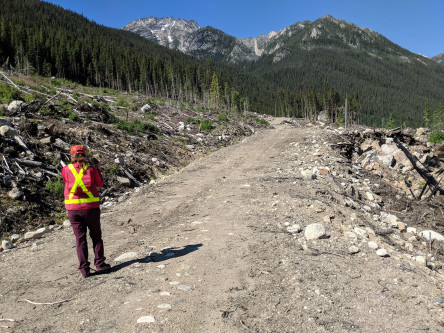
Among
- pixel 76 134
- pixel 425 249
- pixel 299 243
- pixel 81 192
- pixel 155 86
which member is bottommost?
pixel 425 249

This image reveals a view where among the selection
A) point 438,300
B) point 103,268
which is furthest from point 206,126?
point 438,300

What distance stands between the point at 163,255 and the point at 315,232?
3168 mm

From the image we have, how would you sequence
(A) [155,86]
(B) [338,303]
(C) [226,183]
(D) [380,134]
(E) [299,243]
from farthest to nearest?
(A) [155,86], (D) [380,134], (C) [226,183], (E) [299,243], (B) [338,303]

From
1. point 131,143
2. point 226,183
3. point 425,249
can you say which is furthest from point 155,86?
point 425,249

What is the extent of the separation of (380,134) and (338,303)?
18482 mm

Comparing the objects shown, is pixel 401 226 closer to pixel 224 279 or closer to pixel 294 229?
pixel 294 229

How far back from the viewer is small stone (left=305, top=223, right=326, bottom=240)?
5731 mm

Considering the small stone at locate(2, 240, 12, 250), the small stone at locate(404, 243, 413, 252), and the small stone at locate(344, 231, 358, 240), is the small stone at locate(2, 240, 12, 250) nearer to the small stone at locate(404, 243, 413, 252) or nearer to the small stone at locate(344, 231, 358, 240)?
the small stone at locate(344, 231, 358, 240)

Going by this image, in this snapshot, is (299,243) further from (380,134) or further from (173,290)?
(380,134)

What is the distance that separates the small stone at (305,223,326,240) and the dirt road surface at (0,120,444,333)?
118 mm

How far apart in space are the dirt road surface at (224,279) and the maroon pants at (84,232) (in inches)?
10.0

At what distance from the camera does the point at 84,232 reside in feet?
15.4

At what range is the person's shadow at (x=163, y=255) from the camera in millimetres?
4855

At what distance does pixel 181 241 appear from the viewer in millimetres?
5820
